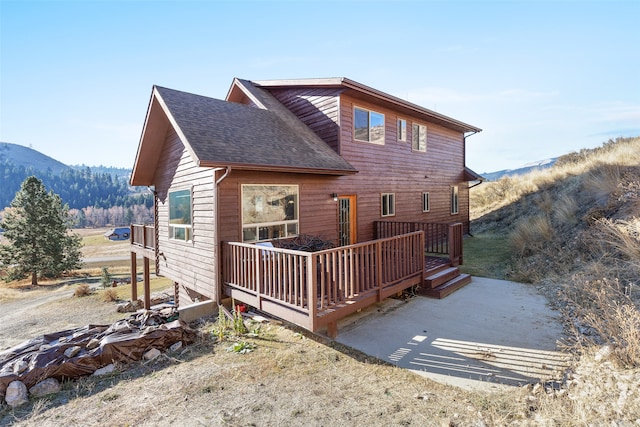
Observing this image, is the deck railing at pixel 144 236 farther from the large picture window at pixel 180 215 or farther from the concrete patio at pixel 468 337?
the concrete patio at pixel 468 337

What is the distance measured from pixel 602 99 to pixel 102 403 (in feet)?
74.4

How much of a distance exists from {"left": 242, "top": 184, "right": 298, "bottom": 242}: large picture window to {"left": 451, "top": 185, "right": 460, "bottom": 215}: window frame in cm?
1028

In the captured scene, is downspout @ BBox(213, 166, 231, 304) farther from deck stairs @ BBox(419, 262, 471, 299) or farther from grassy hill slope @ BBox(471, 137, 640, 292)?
grassy hill slope @ BBox(471, 137, 640, 292)

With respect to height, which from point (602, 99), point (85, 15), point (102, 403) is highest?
point (85, 15)

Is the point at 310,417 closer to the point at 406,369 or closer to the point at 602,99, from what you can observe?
the point at 406,369

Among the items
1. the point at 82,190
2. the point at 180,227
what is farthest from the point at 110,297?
the point at 82,190

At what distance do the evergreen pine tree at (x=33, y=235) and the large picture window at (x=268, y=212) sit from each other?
26.1 m

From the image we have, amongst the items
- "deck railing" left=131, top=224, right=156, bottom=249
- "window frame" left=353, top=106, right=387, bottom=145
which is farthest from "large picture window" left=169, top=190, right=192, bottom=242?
"window frame" left=353, top=106, right=387, bottom=145

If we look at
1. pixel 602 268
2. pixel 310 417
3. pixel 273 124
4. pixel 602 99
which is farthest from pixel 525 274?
pixel 602 99

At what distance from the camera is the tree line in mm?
109688

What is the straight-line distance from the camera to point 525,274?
7.89 m

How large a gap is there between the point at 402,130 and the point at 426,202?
3.45m

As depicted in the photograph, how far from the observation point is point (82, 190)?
387 ft

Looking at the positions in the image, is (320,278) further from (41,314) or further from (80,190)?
(80,190)
